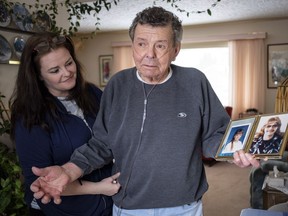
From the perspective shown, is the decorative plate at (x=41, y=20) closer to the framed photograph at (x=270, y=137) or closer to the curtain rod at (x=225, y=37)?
the framed photograph at (x=270, y=137)

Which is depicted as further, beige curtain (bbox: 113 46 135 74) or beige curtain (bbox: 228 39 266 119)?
beige curtain (bbox: 113 46 135 74)

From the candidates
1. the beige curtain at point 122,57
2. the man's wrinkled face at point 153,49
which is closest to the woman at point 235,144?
the man's wrinkled face at point 153,49

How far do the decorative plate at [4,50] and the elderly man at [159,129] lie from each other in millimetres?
1020

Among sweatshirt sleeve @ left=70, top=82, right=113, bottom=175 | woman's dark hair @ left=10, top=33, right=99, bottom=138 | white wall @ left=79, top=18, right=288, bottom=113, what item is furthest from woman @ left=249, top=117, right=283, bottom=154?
white wall @ left=79, top=18, right=288, bottom=113

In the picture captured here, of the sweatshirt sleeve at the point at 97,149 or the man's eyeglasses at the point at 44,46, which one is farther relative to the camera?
the man's eyeglasses at the point at 44,46

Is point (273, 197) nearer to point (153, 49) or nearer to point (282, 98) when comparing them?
point (282, 98)

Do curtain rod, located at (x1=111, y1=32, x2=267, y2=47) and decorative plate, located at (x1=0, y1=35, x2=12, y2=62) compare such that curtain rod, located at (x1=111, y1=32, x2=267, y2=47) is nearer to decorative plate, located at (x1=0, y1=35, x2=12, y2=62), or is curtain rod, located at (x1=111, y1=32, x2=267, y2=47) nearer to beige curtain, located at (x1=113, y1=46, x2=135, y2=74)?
beige curtain, located at (x1=113, y1=46, x2=135, y2=74)

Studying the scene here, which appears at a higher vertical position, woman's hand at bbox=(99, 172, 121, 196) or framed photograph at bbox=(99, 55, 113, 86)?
framed photograph at bbox=(99, 55, 113, 86)

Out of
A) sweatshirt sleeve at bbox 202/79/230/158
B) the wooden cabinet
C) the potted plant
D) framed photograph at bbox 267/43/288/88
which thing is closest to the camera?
sweatshirt sleeve at bbox 202/79/230/158

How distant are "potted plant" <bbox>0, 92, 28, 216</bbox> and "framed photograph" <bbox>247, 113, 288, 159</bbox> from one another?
1.34 m

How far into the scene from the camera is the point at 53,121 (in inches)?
49.8

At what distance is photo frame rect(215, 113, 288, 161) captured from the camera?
0.85 m

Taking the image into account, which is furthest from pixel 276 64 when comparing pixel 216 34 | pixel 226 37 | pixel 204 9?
pixel 204 9

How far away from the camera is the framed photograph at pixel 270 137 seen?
2.74ft
